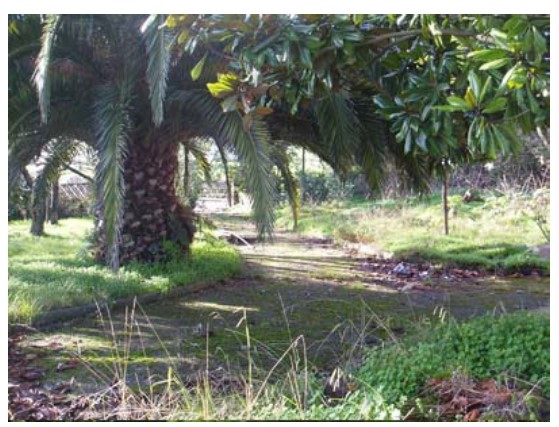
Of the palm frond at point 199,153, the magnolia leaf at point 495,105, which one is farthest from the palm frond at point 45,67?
the palm frond at point 199,153

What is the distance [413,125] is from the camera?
3098mm

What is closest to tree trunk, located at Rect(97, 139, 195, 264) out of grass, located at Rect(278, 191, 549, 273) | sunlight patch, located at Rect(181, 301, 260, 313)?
sunlight patch, located at Rect(181, 301, 260, 313)

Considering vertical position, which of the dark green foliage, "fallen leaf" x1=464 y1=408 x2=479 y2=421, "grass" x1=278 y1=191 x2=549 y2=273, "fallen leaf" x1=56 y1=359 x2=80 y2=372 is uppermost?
"grass" x1=278 y1=191 x2=549 y2=273

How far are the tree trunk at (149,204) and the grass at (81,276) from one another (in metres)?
0.30

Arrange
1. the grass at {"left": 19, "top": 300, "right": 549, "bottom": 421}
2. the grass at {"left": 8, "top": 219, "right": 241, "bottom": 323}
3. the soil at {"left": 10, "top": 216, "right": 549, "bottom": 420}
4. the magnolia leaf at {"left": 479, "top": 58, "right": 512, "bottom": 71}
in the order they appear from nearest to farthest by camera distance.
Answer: the magnolia leaf at {"left": 479, "top": 58, "right": 512, "bottom": 71} → the grass at {"left": 19, "top": 300, "right": 549, "bottom": 421} → the soil at {"left": 10, "top": 216, "right": 549, "bottom": 420} → the grass at {"left": 8, "top": 219, "right": 241, "bottom": 323}

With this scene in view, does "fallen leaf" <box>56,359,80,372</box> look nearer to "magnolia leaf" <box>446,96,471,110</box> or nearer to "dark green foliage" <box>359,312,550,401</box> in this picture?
"dark green foliage" <box>359,312,550,401</box>

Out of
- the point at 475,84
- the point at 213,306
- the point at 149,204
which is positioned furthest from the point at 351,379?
the point at 149,204

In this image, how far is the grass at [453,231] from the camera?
9.62 meters

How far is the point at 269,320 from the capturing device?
578 cm

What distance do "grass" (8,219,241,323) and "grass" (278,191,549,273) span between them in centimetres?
314

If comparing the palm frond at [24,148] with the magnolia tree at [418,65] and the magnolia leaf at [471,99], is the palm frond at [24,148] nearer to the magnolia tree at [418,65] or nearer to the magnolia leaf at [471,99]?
the magnolia tree at [418,65]

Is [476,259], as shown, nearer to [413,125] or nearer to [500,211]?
[500,211]

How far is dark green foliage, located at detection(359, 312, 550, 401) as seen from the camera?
3371 mm
